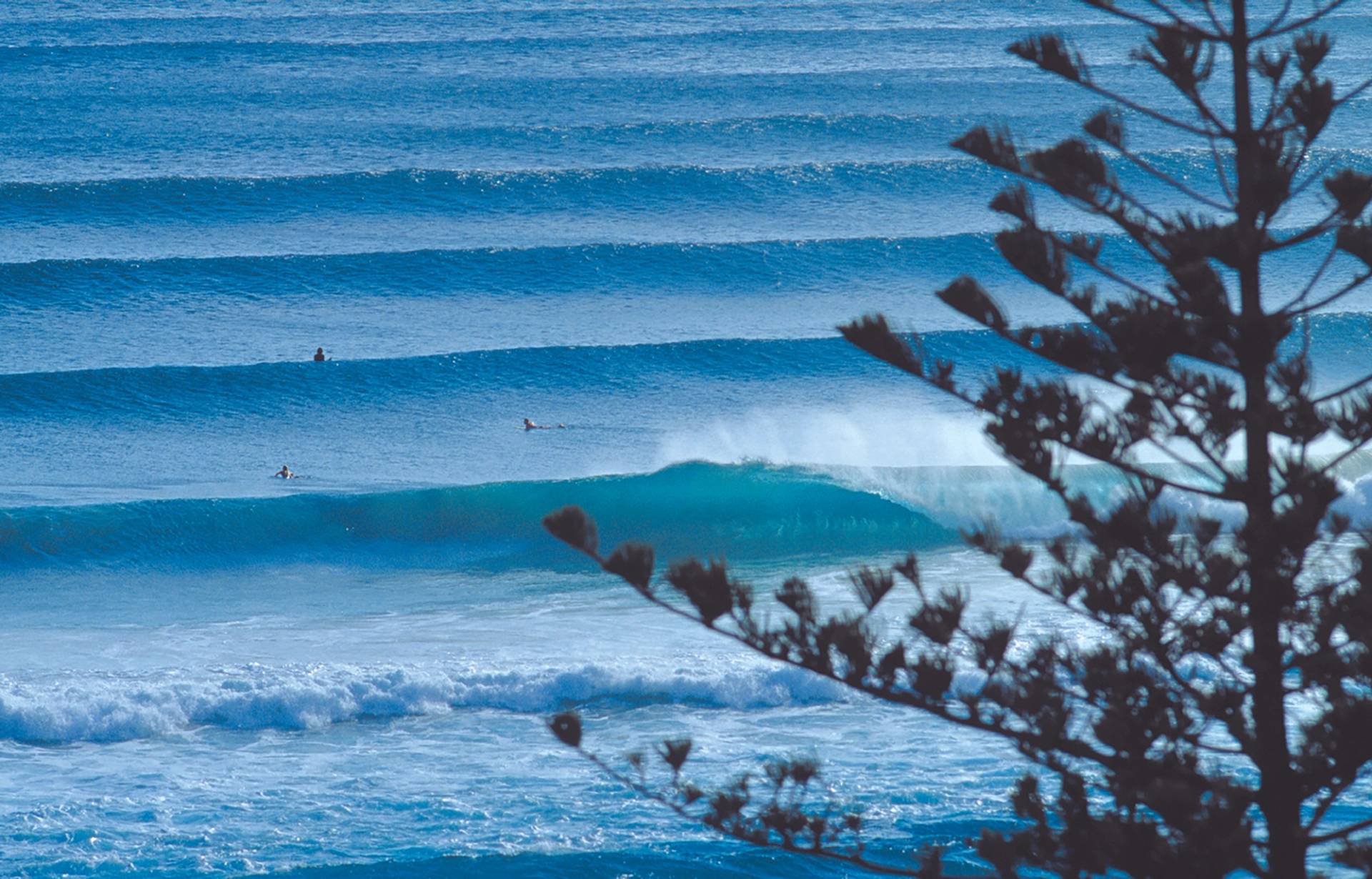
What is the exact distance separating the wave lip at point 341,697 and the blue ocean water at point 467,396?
0.09 ft

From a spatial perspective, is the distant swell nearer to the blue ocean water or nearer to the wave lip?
the blue ocean water

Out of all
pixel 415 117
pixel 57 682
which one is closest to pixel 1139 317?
pixel 57 682

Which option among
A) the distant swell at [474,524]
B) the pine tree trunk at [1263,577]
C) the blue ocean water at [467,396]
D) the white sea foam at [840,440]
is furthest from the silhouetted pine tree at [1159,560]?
the white sea foam at [840,440]

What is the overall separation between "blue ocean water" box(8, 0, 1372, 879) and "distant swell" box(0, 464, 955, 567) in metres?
0.05

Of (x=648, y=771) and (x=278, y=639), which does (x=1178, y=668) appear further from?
(x=278, y=639)

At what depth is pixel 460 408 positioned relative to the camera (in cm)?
1856

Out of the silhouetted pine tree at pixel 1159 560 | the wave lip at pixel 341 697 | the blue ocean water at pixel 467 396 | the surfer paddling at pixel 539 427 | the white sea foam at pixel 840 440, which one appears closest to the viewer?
the silhouetted pine tree at pixel 1159 560

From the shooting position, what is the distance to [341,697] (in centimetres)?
951

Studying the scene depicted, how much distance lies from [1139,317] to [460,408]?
14756 millimetres

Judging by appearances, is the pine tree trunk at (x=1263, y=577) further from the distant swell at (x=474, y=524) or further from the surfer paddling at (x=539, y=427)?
the surfer paddling at (x=539, y=427)

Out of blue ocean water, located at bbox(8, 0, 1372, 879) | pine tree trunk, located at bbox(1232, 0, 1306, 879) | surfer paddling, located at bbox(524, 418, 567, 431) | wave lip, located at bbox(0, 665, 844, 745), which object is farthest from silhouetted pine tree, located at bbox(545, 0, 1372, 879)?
surfer paddling, located at bbox(524, 418, 567, 431)

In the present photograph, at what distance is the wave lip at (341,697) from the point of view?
9.26 meters

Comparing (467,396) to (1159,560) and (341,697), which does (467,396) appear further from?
(1159,560)

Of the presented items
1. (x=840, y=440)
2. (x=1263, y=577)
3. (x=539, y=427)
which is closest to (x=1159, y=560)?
(x=1263, y=577)
